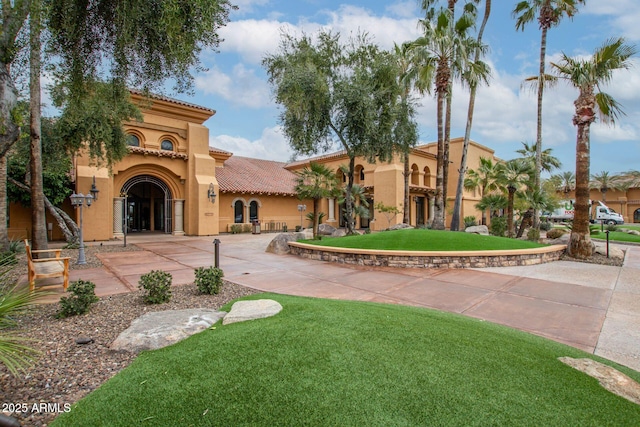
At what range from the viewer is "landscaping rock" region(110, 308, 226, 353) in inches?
148

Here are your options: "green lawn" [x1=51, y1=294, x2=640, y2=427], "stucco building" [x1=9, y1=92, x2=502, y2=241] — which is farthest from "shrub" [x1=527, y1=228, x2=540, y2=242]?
"green lawn" [x1=51, y1=294, x2=640, y2=427]

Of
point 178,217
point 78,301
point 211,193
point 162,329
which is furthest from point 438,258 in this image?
point 178,217

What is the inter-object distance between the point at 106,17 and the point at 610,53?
15460 mm

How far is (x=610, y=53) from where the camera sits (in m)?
11.4

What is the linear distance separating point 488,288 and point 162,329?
679cm

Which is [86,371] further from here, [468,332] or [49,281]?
[49,281]

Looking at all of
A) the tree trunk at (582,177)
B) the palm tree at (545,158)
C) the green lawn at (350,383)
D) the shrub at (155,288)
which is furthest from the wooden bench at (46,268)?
the palm tree at (545,158)

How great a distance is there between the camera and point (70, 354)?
3.67 meters

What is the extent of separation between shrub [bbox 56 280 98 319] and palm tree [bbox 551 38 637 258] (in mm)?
14971

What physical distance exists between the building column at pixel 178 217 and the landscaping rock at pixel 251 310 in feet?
62.8

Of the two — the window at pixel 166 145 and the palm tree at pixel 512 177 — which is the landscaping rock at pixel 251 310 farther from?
the window at pixel 166 145

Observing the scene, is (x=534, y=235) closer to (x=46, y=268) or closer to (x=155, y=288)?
(x=155, y=288)

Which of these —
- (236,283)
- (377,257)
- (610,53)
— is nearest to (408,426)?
(236,283)

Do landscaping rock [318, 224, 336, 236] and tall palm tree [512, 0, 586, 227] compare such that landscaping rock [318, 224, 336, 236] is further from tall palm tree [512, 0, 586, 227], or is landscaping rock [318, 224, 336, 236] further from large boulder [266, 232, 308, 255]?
tall palm tree [512, 0, 586, 227]
